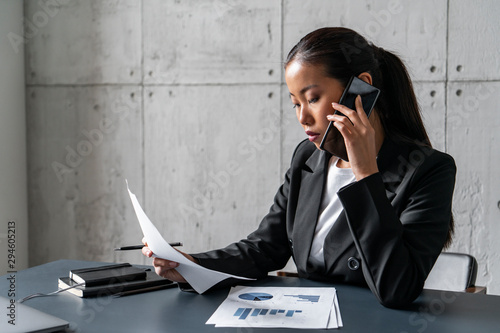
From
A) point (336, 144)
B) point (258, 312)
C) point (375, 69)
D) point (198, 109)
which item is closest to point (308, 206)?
point (336, 144)

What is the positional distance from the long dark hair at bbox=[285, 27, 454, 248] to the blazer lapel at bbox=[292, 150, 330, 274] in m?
0.27

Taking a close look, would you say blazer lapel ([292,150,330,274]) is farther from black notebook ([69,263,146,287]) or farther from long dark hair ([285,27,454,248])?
black notebook ([69,263,146,287])

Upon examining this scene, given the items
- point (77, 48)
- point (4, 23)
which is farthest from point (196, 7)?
point (4, 23)

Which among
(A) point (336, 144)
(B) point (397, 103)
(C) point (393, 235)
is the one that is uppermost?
(B) point (397, 103)

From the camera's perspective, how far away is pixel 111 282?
1.57 metres

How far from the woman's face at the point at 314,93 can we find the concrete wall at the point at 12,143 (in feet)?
9.95

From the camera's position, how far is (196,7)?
3.74 meters

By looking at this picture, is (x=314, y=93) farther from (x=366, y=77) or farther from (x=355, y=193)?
(x=355, y=193)

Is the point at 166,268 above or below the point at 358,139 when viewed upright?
below

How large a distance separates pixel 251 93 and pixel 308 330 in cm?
260

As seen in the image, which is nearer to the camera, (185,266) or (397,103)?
(185,266)

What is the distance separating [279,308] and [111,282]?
0.52m

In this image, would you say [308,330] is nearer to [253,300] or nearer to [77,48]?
[253,300]

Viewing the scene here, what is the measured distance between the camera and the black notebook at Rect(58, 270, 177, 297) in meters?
1.50
